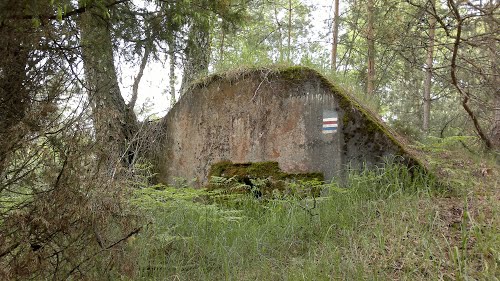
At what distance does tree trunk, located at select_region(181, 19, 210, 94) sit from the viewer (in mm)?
5527

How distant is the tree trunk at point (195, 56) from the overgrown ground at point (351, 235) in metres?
2.08

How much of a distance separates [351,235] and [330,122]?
232cm

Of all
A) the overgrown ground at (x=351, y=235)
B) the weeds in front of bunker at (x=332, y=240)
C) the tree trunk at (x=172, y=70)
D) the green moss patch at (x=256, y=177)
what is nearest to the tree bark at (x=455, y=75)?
the overgrown ground at (x=351, y=235)

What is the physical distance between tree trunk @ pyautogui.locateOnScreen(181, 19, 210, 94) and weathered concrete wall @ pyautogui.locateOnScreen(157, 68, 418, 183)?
36 centimetres

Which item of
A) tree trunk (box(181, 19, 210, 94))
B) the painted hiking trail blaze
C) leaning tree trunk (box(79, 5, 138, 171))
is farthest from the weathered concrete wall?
leaning tree trunk (box(79, 5, 138, 171))

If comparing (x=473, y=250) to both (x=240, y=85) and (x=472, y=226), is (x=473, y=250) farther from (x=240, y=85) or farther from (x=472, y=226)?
(x=240, y=85)

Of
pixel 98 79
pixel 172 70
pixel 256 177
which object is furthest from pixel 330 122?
pixel 172 70

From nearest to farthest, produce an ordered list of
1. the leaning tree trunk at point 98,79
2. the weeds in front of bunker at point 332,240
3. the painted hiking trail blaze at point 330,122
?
the leaning tree trunk at point 98,79
the weeds in front of bunker at point 332,240
the painted hiking trail blaze at point 330,122

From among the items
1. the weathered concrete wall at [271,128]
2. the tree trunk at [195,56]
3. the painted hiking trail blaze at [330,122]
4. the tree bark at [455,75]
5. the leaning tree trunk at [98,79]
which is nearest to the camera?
the leaning tree trunk at [98,79]

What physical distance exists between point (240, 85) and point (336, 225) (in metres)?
3.27

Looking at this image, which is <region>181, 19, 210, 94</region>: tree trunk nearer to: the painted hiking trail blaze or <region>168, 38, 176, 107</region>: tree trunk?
<region>168, 38, 176, 107</region>: tree trunk

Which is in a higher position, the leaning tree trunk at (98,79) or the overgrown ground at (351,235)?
the leaning tree trunk at (98,79)

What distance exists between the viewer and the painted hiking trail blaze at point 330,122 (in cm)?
595

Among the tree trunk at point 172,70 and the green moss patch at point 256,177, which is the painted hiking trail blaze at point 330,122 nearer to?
the green moss patch at point 256,177
